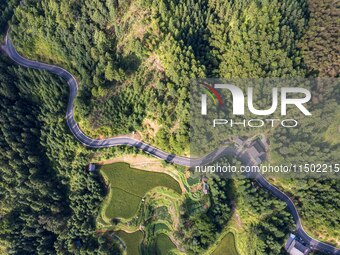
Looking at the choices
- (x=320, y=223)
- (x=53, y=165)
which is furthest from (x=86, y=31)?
(x=320, y=223)

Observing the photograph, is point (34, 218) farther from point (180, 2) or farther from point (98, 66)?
point (180, 2)

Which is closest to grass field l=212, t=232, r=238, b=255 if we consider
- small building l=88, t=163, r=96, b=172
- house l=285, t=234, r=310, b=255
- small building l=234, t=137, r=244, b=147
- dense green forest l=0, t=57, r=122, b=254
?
house l=285, t=234, r=310, b=255

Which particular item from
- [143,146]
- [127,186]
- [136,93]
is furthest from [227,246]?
[136,93]

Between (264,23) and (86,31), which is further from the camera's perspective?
(86,31)

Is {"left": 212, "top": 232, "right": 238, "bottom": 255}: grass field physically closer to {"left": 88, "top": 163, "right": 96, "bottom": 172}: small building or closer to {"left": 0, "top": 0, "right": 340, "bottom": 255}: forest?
{"left": 0, "top": 0, "right": 340, "bottom": 255}: forest

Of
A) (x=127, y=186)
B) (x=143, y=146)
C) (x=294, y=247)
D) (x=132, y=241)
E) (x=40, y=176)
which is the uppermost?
(x=143, y=146)

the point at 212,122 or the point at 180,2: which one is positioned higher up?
the point at 180,2

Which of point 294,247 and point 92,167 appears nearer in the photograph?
point 294,247

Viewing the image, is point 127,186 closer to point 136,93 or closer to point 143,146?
point 143,146
